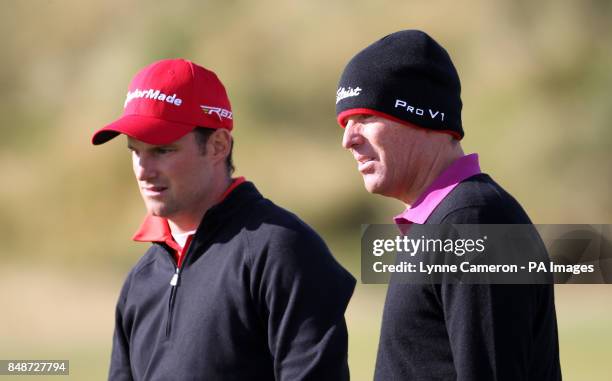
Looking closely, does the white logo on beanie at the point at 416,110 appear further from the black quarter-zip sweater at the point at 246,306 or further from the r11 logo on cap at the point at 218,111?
the r11 logo on cap at the point at 218,111

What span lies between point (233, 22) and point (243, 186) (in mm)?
11488

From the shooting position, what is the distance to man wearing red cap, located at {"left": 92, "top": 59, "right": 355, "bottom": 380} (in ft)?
8.27

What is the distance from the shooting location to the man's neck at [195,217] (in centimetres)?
280

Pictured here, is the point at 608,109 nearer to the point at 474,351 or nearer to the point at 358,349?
the point at 358,349

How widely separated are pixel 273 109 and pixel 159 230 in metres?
10.3

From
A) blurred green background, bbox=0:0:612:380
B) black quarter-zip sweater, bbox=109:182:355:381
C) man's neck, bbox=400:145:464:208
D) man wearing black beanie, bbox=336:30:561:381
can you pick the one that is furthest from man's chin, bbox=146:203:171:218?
blurred green background, bbox=0:0:612:380

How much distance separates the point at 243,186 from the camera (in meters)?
2.82

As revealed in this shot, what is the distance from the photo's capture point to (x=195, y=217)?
110 inches

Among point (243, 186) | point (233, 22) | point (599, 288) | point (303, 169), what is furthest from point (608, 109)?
point (243, 186)

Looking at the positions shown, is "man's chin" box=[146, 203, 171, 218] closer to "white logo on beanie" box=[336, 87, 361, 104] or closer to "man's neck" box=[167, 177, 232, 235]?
"man's neck" box=[167, 177, 232, 235]

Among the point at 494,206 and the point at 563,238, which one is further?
the point at 563,238

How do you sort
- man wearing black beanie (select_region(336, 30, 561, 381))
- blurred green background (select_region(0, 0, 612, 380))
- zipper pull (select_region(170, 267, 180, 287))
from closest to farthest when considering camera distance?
1. man wearing black beanie (select_region(336, 30, 561, 381))
2. zipper pull (select_region(170, 267, 180, 287))
3. blurred green background (select_region(0, 0, 612, 380))

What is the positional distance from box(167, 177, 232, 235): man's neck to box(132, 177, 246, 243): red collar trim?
0.06 feet

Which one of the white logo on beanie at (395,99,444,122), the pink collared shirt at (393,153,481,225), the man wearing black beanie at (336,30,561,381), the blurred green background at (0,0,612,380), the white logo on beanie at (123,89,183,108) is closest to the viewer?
the man wearing black beanie at (336,30,561,381)
